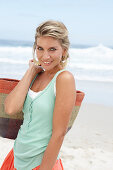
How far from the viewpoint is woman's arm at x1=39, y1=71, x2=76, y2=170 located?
1.37 m

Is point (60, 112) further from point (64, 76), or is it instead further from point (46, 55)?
point (46, 55)

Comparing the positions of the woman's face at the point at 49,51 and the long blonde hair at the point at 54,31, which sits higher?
the long blonde hair at the point at 54,31

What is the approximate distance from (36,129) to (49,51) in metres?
0.42

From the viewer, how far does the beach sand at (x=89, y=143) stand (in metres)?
3.51

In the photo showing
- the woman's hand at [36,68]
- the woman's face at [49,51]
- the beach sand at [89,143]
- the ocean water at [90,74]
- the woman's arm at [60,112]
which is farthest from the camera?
the ocean water at [90,74]

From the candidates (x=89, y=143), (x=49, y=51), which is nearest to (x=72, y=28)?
(x=89, y=143)

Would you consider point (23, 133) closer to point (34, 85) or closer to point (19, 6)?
point (34, 85)

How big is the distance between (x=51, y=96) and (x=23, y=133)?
28 centimetres

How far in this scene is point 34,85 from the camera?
5.35ft


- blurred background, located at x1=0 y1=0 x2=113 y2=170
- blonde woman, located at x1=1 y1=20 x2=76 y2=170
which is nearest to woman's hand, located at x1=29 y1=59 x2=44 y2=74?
blonde woman, located at x1=1 y1=20 x2=76 y2=170

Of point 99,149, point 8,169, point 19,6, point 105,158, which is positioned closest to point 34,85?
point 8,169

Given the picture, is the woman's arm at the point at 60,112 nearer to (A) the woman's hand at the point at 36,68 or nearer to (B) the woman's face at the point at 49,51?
(B) the woman's face at the point at 49,51

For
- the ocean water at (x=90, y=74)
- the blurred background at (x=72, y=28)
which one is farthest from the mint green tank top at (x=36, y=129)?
the blurred background at (x=72, y=28)

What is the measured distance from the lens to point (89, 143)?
4.22m
